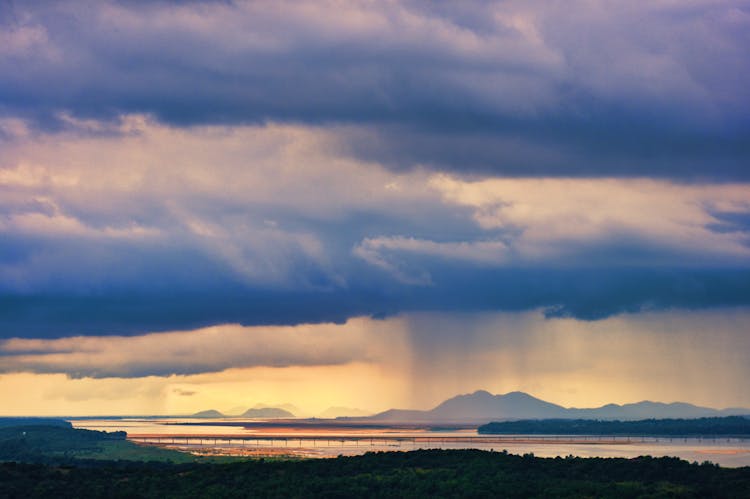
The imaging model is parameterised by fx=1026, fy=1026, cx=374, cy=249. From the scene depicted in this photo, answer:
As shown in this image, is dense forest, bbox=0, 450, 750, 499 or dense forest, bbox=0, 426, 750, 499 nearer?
dense forest, bbox=0, 426, 750, 499

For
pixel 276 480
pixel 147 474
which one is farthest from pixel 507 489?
pixel 147 474

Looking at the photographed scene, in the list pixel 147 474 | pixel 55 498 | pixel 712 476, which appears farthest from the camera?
pixel 147 474

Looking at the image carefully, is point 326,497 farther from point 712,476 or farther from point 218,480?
point 712,476

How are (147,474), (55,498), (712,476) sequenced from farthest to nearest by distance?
1. (147,474)
2. (712,476)
3. (55,498)

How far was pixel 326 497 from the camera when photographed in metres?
155

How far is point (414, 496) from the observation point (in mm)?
155625

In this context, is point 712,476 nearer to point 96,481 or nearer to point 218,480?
point 218,480

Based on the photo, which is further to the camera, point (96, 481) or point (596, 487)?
point (96, 481)

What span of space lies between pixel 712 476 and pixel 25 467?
116187 millimetres

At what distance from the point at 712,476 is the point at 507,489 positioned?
34127 millimetres

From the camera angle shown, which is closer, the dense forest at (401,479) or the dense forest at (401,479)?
the dense forest at (401,479)

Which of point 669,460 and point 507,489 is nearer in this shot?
point 507,489

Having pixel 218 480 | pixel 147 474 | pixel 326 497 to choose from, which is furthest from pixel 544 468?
pixel 147 474

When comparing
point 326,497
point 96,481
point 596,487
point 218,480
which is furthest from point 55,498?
point 596,487
